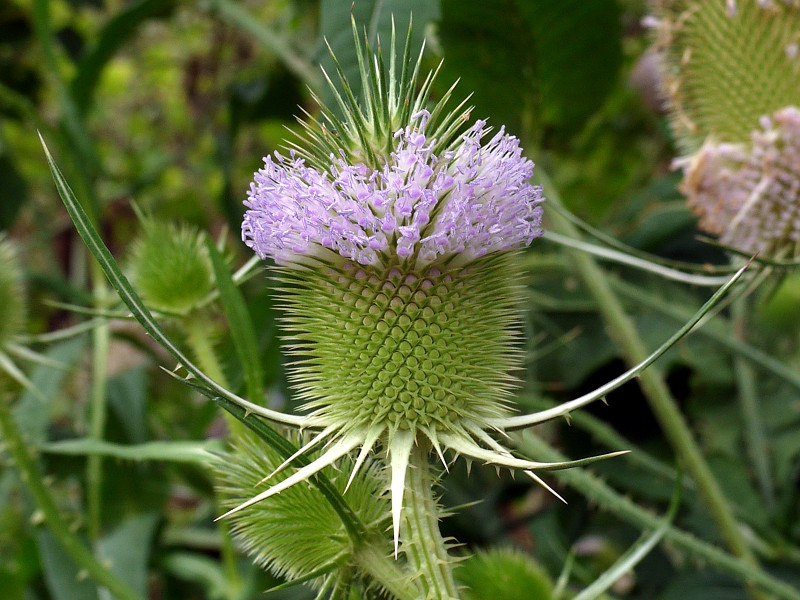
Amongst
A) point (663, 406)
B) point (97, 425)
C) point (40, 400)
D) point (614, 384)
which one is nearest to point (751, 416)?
point (663, 406)

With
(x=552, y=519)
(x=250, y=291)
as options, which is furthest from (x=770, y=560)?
(x=250, y=291)

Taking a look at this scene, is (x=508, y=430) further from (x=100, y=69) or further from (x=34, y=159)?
(x=34, y=159)

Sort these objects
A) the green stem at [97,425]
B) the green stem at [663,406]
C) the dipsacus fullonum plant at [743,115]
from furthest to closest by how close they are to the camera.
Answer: the green stem at [97,425] → the green stem at [663,406] → the dipsacus fullonum plant at [743,115]

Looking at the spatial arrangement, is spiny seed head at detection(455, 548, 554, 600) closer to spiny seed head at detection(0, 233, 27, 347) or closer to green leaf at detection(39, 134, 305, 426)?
green leaf at detection(39, 134, 305, 426)

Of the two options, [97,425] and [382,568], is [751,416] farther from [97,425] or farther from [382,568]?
[97,425]

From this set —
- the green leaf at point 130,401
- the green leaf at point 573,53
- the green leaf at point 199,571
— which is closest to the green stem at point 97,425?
the green leaf at point 130,401

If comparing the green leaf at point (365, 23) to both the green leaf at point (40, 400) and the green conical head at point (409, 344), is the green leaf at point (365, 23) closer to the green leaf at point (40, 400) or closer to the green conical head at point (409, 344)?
the green conical head at point (409, 344)

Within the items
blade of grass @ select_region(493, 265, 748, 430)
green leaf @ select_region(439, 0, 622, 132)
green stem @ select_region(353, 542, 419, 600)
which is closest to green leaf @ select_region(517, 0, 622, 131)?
green leaf @ select_region(439, 0, 622, 132)
